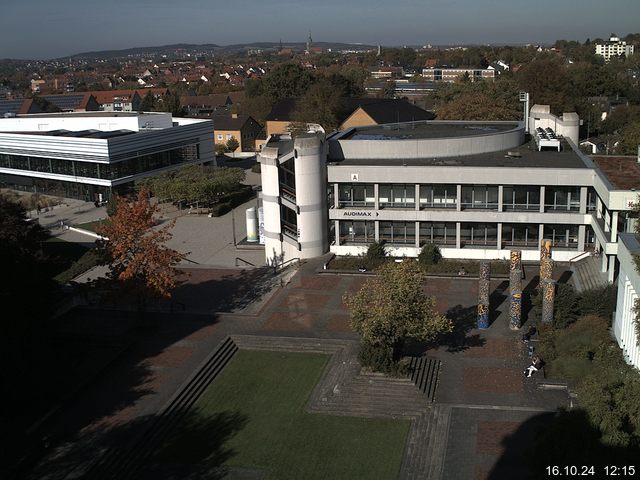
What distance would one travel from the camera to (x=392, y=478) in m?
21.7

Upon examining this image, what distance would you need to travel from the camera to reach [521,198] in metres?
41.1

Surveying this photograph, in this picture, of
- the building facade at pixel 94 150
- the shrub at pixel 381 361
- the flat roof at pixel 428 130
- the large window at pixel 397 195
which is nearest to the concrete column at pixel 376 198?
the large window at pixel 397 195

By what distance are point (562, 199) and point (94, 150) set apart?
4308 cm

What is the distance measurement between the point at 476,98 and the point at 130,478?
5749 centimetres

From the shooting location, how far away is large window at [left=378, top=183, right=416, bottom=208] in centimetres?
4250

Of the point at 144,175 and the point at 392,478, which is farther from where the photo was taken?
the point at 144,175

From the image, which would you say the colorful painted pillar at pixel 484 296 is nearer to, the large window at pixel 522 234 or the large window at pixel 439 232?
the large window at pixel 522 234

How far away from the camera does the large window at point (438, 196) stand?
41.9 m

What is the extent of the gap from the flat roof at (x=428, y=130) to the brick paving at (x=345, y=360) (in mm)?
13565

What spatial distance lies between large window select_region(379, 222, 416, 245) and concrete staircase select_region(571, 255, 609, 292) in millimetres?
9456

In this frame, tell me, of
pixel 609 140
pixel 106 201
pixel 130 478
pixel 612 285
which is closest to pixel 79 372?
Answer: pixel 130 478

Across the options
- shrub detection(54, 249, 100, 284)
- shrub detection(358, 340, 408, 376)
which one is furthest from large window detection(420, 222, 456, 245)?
shrub detection(54, 249, 100, 284)

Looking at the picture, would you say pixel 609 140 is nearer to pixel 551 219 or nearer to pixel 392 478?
pixel 551 219

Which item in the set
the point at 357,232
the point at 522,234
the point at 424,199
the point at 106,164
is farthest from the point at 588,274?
the point at 106,164
